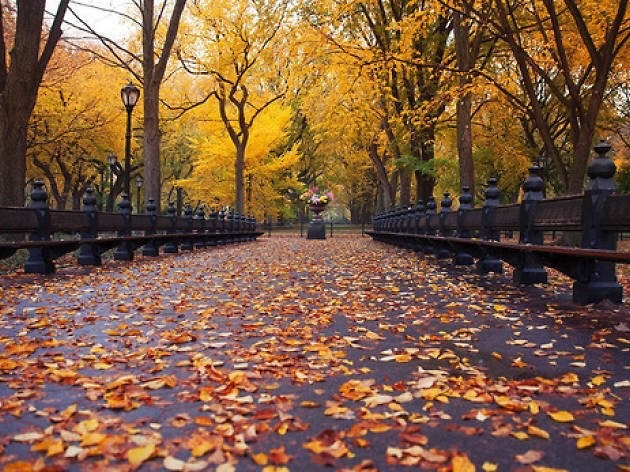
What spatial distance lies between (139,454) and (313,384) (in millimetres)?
1229

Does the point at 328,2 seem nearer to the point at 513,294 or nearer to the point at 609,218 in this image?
the point at 513,294

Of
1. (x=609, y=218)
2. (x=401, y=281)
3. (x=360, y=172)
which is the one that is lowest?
(x=401, y=281)

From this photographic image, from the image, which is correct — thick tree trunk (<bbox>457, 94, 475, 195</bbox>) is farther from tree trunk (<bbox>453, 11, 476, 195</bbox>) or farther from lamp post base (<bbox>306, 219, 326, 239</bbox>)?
lamp post base (<bbox>306, 219, 326, 239</bbox>)

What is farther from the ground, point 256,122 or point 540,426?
point 256,122

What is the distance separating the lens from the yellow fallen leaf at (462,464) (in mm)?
2203

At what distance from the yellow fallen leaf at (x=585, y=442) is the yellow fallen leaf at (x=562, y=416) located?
225mm

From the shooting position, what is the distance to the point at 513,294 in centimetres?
699

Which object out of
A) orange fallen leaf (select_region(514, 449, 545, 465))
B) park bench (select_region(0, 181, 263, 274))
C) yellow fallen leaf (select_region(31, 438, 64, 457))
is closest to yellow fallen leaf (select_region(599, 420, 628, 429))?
orange fallen leaf (select_region(514, 449, 545, 465))

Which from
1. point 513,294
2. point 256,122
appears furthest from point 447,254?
point 256,122

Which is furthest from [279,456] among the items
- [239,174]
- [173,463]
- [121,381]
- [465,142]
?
[239,174]

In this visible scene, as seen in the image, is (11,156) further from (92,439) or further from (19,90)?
(92,439)

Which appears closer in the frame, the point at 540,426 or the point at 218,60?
the point at 540,426

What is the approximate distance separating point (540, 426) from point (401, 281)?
612 centimetres

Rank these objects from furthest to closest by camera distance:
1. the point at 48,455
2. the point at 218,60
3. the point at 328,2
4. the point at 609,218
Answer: the point at 218,60, the point at 328,2, the point at 609,218, the point at 48,455
